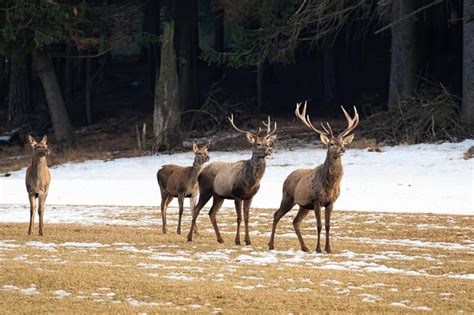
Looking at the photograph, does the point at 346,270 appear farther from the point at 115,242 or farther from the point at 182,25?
the point at 182,25

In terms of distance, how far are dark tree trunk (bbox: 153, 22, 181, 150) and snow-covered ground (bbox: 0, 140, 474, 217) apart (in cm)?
122

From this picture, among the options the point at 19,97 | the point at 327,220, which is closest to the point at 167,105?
the point at 19,97

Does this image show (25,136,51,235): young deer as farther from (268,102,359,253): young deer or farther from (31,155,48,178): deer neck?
(268,102,359,253): young deer

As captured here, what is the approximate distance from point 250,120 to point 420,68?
26.9 feet

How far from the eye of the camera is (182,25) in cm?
4525

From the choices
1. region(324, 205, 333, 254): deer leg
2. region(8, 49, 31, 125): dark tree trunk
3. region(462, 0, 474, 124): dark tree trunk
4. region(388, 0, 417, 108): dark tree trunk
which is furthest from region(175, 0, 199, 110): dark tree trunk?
region(324, 205, 333, 254): deer leg

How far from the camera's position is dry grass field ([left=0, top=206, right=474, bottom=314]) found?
12.5 m

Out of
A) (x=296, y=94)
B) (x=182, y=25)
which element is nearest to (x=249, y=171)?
(x=182, y=25)

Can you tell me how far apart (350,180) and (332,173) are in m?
14.1

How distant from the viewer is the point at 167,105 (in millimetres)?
38344

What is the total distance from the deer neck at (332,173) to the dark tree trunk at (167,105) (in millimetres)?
21712

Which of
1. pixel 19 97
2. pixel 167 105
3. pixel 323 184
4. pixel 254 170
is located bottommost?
pixel 323 184

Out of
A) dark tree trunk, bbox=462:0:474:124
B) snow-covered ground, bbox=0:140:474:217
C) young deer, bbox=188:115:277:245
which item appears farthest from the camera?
dark tree trunk, bbox=462:0:474:124

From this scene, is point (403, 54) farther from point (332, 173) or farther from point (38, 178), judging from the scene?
point (332, 173)
